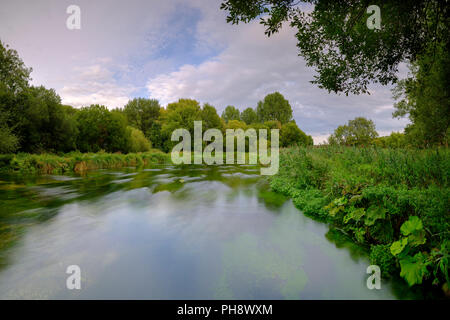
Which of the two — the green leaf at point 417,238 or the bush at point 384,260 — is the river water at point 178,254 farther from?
the green leaf at point 417,238

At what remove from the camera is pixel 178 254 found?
14.2 feet

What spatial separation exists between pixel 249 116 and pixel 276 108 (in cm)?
1088

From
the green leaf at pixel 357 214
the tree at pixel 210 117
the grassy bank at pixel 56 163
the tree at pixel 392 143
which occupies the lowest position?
the green leaf at pixel 357 214

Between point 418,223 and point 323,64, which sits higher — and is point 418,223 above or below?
below

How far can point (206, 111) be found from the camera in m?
49.5

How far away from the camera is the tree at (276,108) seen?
226ft

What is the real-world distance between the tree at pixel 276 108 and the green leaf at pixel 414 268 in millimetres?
67960

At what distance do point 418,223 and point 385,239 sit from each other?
0.75 m

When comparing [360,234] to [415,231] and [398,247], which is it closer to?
[398,247]

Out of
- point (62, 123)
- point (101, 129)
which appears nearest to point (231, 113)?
point (101, 129)

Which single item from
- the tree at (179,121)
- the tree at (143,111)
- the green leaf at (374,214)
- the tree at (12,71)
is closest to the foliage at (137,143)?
the tree at (179,121)
